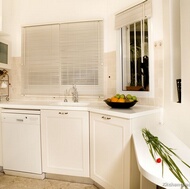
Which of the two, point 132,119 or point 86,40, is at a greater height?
point 86,40

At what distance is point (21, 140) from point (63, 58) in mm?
1316

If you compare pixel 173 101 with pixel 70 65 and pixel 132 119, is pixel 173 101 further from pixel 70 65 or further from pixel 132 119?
pixel 70 65

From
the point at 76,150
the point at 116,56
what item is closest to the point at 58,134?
Answer: the point at 76,150

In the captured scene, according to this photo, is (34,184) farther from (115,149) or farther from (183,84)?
(183,84)

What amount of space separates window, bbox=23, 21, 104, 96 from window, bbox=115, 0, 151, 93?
0.32 meters

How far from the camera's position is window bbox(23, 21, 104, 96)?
2701 mm

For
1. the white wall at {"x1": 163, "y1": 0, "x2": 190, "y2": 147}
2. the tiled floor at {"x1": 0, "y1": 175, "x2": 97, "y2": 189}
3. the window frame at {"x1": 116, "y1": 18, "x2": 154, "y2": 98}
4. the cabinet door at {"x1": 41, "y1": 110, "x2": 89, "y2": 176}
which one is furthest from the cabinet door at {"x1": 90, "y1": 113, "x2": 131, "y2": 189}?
the window frame at {"x1": 116, "y1": 18, "x2": 154, "y2": 98}

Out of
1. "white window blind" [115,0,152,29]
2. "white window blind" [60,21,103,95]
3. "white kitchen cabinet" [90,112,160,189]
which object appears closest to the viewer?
"white kitchen cabinet" [90,112,160,189]

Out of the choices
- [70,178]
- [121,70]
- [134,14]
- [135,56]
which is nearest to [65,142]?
[70,178]

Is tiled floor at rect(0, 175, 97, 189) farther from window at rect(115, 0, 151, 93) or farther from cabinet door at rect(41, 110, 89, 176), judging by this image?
window at rect(115, 0, 151, 93)

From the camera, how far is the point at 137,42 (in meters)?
2.39

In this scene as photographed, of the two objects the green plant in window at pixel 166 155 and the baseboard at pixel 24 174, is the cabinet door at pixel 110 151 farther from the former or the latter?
the baseboard at pixel 24 174

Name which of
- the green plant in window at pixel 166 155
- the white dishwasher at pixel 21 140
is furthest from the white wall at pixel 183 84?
the white dishwasher at pixel 21 140

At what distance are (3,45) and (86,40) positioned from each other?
129 centimetres
